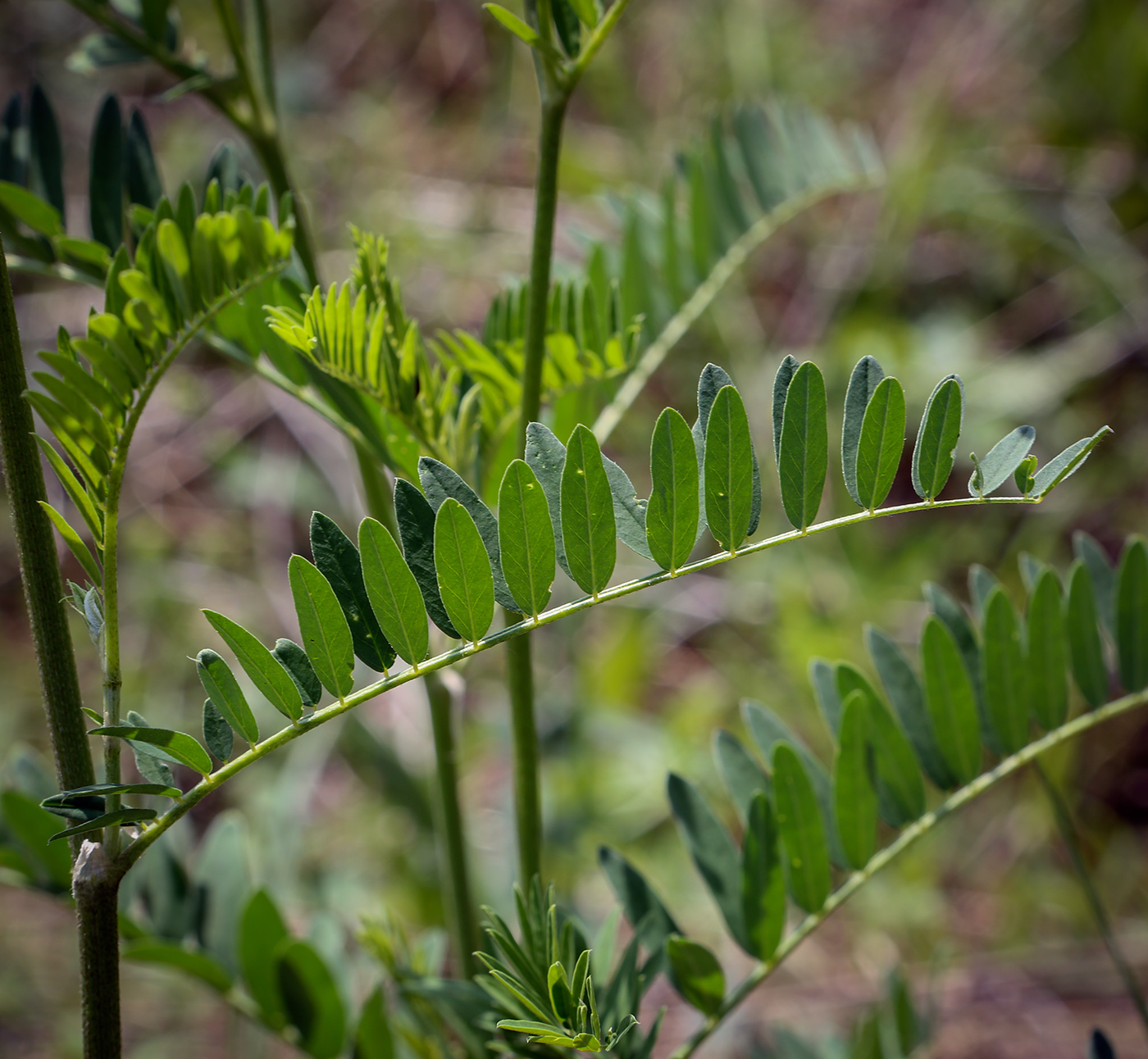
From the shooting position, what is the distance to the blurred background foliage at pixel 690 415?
139 centimetres

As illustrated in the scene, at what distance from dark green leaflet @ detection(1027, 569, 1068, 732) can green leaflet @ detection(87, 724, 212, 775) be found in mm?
495

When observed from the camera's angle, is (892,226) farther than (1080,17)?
No

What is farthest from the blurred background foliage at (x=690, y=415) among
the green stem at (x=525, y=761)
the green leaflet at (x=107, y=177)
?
the green leaflet at (x=107, y=177)

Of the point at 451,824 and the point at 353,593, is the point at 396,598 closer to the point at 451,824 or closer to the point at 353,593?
the point at 353,593

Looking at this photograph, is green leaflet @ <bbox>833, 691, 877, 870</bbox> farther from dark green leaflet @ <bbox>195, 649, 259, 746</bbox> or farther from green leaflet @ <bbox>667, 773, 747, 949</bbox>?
dark green leaflet @ <bbox>195, 649, 259, 746</bbox>

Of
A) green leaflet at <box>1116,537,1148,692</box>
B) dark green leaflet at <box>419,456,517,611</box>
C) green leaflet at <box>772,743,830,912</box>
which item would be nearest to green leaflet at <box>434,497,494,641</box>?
dark green leaflet at <box>419,456,517,611</box>

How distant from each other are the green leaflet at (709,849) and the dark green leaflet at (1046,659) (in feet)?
0.74

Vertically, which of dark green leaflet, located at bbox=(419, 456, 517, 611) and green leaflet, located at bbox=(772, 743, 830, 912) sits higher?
dark green leaflet, located at bbox=(419, 456, 517, 611)

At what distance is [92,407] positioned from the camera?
421mm

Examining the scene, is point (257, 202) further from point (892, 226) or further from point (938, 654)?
point (892, 226)

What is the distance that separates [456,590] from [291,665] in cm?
8

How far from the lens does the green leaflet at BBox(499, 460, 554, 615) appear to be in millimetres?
409

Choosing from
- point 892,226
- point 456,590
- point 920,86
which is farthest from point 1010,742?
point 920,86

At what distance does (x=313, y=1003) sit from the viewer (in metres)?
0.62
